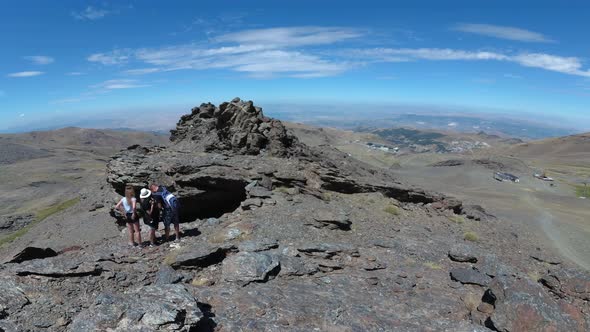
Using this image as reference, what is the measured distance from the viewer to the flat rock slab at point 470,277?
39.6 feet

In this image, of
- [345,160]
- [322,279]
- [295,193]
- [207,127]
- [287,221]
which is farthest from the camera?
[345,160]

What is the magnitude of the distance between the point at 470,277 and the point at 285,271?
5.95 m

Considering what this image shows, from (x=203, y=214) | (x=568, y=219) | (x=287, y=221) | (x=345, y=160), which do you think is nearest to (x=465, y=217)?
(x=345, y=160)

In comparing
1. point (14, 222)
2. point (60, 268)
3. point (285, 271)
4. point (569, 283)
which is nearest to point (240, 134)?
point (285, 271)

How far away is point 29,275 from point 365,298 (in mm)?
8571

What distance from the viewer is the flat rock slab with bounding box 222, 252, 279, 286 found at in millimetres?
10578

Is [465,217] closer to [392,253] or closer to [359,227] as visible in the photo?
[359,227]

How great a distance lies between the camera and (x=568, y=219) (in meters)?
45.9

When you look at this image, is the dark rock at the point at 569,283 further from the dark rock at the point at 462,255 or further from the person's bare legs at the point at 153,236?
the person's bare legs at the point at 153,236

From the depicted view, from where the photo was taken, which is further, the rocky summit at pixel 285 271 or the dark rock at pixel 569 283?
the dark rock at pixel 569 283

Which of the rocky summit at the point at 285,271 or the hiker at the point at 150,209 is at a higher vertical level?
the hiker at the point at 150,209

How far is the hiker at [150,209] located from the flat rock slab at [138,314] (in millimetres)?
6218

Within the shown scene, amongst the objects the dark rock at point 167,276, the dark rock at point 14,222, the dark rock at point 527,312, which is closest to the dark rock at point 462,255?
the dark rock at point 527,312

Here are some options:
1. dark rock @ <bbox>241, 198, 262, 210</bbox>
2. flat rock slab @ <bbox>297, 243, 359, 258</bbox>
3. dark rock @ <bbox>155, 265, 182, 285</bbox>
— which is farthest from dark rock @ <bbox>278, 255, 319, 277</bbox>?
dark rock @ <bbox>241, 198, 262, 210</bbox>
